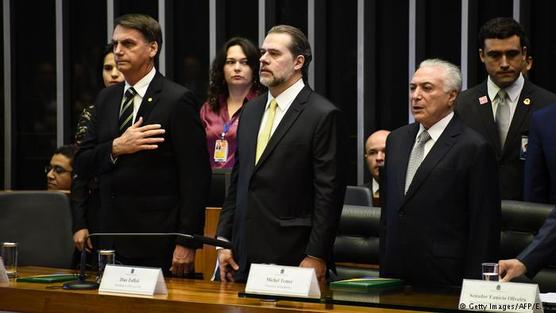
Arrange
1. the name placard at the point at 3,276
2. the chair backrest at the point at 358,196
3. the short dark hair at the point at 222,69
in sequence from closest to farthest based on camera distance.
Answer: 1. the name placard at the point at 3,276
2. the chair backrest at the point at 358,196
3. the short dark hair at the point at 222,69

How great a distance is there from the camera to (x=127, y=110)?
166 inches

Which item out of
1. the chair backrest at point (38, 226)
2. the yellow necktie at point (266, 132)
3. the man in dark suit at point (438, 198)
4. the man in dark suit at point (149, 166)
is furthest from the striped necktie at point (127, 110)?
the man in dark suit at point (438, 198)

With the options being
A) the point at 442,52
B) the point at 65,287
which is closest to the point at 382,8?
the point at 442,52

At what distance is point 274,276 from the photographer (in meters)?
2.94

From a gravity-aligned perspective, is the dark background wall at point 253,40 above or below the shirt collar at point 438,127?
above

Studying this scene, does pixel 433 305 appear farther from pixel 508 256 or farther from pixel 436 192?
pixel 508 256

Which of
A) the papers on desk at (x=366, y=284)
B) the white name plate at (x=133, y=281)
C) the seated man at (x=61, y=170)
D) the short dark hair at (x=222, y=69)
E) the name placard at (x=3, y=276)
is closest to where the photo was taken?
the papers on desk at (x=366, y=284)

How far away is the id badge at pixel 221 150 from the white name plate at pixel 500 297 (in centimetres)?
264

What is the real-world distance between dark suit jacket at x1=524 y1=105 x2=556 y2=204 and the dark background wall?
84.9 inches

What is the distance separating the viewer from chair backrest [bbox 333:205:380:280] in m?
4.34

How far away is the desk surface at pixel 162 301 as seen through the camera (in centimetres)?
284

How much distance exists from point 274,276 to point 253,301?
0.10 m

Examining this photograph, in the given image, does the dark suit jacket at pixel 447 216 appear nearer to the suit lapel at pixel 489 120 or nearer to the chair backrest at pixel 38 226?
the suit lapel at pixel 489 120

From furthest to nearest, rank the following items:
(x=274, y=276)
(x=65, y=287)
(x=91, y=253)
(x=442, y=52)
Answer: (x=442, y=52) → (x=91, y=253) → (x=65, y=287) → (x=274, y=276)
